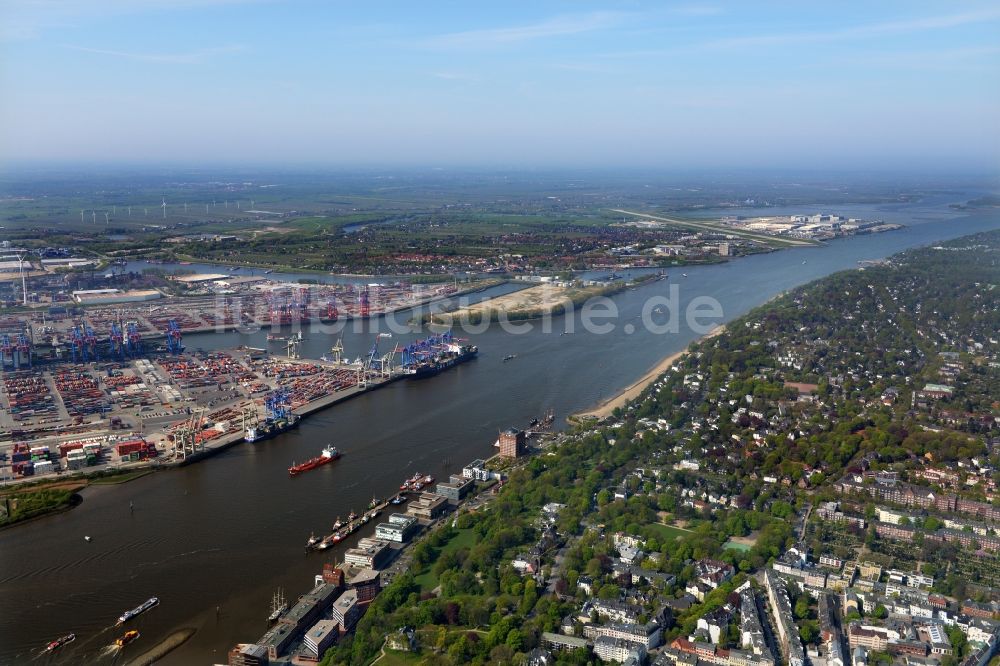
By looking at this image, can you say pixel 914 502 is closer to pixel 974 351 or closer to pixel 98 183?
pixel 974 351

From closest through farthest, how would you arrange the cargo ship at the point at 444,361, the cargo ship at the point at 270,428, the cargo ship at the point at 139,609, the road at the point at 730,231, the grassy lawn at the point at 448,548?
the cargo ship at the point at 139,609
the grassy lawn at the point at 448,548
the cargo ship at the point at 270,428
the cargo ship at the point at 444,361
the road at the point at 730,231

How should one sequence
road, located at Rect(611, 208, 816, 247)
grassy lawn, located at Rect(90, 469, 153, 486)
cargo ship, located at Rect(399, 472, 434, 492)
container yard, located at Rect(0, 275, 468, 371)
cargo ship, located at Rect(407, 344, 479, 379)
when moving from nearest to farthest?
cargo ship, located at Rect(399, 472, 434, 492)
grassy lawn, located at Rect(90, 469, 153, 486)
cargo ship, located at Rect(407, 344, 479, 379)
container yard, located at Rect(0, 275, 468, 371)
road, located at Rect(611, 208, 816, 247)

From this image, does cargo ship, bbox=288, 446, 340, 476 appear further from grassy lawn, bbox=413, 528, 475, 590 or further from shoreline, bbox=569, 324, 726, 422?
shoreline, bbox=569, 324, 726, 422

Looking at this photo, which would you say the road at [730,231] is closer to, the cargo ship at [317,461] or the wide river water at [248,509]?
the wide river water at [248,509]

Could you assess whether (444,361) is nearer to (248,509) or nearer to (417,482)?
(417,482)

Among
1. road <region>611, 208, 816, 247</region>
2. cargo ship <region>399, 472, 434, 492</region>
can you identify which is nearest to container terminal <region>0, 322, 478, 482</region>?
cargo ship <region>399, 472, 434, 492</region>

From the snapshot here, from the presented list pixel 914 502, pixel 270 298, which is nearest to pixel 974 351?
pixel 914 502

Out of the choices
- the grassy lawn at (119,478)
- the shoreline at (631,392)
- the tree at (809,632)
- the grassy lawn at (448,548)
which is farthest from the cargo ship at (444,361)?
the tree at (809,632)
